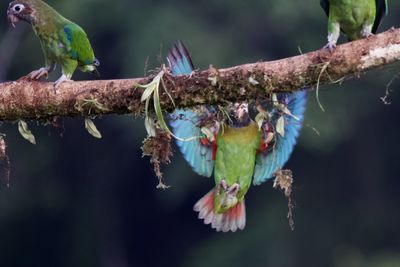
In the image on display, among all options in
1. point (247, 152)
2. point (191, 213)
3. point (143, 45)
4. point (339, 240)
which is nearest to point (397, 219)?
point (339, 240)

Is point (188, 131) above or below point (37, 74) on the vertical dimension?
below

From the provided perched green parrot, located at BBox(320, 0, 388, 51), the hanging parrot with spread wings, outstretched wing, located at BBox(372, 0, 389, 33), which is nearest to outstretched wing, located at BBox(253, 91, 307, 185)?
the hanging parrot with spread wings

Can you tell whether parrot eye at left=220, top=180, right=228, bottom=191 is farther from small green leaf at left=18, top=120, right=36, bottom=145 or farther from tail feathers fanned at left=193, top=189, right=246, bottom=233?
small green leaf at left=18, top=120, right=36, bottom=145

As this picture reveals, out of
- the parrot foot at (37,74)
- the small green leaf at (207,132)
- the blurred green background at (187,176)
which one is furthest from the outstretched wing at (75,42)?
the blurred green background at (187,176)

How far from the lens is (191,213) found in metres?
23.9

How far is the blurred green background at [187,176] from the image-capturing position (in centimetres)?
2220

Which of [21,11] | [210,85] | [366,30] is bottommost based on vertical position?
[366,30]

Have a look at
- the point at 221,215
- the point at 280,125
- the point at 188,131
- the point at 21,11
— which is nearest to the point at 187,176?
the point at 221,215

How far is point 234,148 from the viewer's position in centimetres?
759

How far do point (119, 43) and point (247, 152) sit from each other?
51.4 feet

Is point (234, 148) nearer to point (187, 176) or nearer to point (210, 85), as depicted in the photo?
point (210, 85)

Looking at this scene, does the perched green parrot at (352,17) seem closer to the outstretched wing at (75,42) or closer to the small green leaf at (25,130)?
the outstretched wing at (75,42)

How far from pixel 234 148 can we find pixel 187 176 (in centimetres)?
1465

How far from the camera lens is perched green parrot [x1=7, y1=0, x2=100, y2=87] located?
7777 mm
